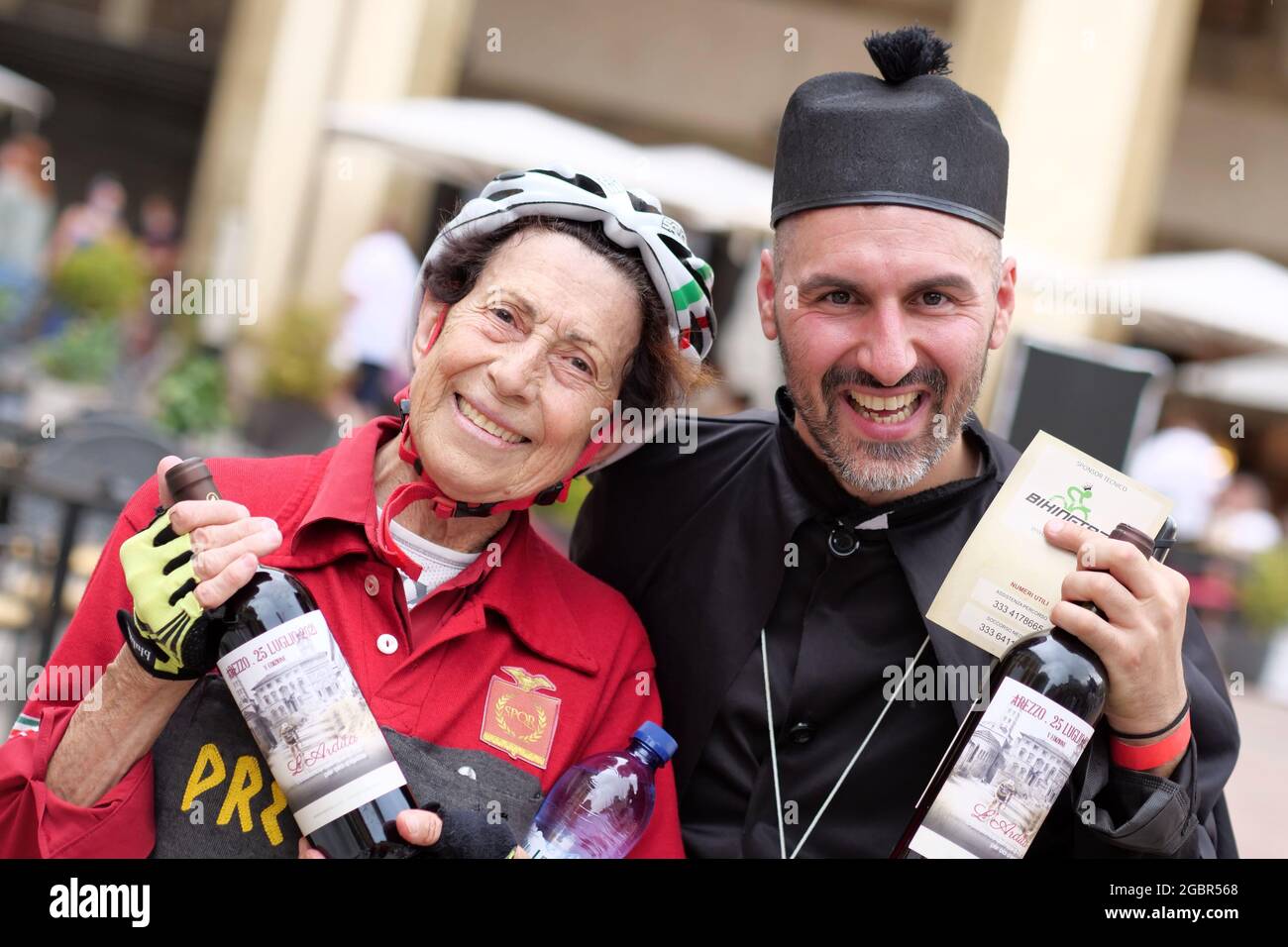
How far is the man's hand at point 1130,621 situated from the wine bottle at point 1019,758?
35 millimetres

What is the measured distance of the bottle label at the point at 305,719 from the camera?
6.14ft

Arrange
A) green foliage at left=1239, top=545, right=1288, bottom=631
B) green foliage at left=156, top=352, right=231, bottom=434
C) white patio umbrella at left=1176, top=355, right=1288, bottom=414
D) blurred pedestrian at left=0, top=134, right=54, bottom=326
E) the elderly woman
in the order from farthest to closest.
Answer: white patio umbrella at left=1176, top=355, right=1288, bottom=414, blurred pedestrian at left=0, top=134, right=54, bottom=326, green foliage at left=1239, top=545, right=1288, bottom=631, green foliage at left=156, top=352, right=231, bottom=434, the elderly woman

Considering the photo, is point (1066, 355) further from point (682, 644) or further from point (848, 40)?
point (848, 40)

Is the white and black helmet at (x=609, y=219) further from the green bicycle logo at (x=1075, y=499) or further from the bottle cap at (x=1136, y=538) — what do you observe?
the bottle cap at (x=1136, y=538)

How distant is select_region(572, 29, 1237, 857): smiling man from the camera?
231cm

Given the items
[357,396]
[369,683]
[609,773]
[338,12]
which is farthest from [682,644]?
[338,12]

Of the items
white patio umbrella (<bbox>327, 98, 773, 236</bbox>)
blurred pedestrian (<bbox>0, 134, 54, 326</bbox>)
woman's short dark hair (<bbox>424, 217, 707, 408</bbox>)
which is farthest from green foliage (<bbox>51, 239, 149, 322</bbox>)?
woman's short dark hair (<bbox>424, 217, 707, 408</bbox>)

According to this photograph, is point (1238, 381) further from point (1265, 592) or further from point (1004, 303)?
point (1004, 303)

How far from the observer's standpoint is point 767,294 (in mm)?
2596

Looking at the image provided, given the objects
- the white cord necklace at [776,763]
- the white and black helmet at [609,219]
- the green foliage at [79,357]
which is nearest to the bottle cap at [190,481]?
the white and black helmet at [609,219]

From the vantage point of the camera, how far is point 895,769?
7.74 ft

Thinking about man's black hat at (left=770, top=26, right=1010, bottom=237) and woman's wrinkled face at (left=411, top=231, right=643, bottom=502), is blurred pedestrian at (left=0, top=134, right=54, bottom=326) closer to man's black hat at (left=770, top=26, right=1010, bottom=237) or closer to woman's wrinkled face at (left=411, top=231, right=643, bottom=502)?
woman's wrinkled face at (left=411, top=231, right=643, bottom=502)

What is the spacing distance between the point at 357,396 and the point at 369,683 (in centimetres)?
811

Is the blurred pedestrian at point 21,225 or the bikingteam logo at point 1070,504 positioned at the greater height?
the bikingteam logo at point 1070,504
